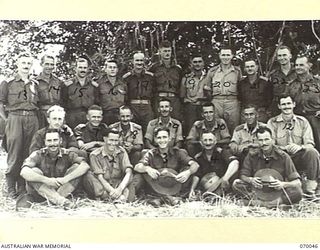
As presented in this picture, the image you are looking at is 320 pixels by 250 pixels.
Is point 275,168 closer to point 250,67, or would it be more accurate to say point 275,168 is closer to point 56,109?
point 250,67

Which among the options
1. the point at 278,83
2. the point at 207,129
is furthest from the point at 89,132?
the point at 278,83

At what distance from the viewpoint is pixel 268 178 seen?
1312 millimetres

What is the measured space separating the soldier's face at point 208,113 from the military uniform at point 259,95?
0.08 meters

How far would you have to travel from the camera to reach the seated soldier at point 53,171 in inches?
51.6

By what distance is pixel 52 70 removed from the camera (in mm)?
1334

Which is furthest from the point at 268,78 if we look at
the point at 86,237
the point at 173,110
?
the point at 86,237

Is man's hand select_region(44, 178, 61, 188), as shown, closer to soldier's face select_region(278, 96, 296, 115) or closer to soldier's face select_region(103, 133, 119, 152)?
soldier's face select_region(103, 133, 119, 152)

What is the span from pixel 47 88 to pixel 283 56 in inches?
24.9

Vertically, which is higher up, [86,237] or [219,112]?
[219,112]

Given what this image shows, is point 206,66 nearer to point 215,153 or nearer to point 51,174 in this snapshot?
point 215,153

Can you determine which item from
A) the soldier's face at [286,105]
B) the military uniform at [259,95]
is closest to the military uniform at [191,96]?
the military uniform at [259,95]
